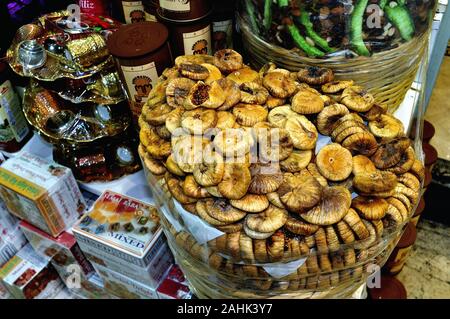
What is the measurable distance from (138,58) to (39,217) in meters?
0.56

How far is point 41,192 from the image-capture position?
3.76 feet

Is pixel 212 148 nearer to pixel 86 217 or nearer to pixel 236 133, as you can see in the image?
pixel 236 133

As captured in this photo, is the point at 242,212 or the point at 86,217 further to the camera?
the point at 86,217

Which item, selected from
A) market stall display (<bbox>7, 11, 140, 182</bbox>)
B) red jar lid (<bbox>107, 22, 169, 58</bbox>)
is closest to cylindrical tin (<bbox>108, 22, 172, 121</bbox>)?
red jar lid (<bbox>107, 22, 169, 58</bbox>)

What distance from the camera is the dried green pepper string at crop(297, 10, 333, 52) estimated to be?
80cm

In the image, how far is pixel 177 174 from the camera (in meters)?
0.76

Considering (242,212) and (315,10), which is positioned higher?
(315,10)

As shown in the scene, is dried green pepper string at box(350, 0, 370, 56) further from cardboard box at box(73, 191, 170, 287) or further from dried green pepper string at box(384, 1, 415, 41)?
cardboard box at box(73, 191, 170, 287)

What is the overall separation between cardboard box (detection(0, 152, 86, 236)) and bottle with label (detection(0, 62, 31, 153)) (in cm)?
8

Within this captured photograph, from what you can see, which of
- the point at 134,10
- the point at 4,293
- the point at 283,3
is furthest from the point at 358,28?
the point at 4,293

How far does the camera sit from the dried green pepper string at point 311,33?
80 cm

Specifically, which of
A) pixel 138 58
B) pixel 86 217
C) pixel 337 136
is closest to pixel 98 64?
pixel 138 58

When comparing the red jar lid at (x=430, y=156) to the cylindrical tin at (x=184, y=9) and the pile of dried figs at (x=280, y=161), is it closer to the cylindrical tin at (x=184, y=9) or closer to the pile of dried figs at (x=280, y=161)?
the pile of dried figs at (x=280, y=161)

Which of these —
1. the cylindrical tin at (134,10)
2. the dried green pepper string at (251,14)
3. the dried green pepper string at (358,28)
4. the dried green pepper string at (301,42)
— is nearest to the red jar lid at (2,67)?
the cylindrical tin at (134,10)
